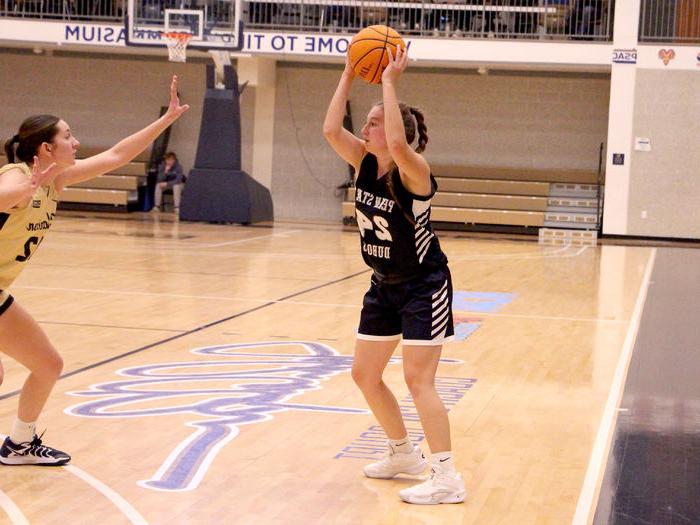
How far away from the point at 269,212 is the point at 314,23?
4.11m

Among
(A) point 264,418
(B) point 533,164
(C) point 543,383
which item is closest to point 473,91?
(B) point 533,164

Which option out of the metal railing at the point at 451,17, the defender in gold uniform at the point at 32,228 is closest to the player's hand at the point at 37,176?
the defender in gold uniform at the point at 32,228

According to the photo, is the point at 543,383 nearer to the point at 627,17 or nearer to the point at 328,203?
the point at 627,17

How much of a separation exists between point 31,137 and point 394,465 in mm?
2092

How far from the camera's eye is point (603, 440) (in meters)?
5.64

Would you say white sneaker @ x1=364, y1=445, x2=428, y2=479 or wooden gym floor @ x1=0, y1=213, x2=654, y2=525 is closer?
wooden gym floor @ x1=0, y1=213, x2=654, y2=525

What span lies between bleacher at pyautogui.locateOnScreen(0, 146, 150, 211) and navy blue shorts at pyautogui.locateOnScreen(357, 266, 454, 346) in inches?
735

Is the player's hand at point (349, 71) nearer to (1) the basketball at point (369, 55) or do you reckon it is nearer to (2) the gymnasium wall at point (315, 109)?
(1) the basketball at point (369, 55)

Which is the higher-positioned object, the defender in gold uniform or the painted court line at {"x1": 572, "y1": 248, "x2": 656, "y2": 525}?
the defender in gold uniform

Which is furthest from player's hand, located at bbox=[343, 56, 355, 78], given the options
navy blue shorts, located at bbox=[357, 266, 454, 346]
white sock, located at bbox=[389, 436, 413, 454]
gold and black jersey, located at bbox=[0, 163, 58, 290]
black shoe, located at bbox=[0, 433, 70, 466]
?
black shoe, located at bbox=[0, 433, 70, 466]

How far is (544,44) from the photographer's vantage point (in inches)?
801

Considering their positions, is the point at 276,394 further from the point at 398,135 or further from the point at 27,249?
the point at 398,135

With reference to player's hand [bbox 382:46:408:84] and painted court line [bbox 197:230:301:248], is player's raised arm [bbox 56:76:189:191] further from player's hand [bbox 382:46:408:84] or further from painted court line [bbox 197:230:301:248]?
painted court line [bbox 197:230:301:248]

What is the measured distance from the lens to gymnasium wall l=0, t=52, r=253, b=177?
24.5 metres
